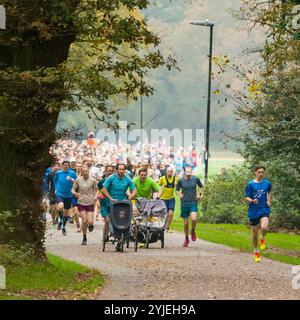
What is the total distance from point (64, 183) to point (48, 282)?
1246cm

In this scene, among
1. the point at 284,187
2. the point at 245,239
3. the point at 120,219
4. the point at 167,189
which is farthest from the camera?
the point at 284,187

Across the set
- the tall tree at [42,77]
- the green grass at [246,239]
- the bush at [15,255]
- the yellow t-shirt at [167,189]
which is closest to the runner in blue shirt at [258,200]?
the green grass at [246,239]

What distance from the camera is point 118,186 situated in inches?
931

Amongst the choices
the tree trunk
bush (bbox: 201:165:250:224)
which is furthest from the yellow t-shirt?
the tree trunk

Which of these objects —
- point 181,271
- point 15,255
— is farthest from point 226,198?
point 15,255

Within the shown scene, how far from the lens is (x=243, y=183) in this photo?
36.2 metres

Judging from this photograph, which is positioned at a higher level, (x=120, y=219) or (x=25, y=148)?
(x=25, y=148)

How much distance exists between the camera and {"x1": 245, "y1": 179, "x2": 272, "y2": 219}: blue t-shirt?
21.1m

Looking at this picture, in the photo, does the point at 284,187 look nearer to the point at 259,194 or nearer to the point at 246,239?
the point at 246,239

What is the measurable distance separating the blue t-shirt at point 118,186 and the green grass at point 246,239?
2955 mm

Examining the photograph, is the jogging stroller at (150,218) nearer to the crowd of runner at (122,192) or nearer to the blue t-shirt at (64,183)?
the crowd of runner at (122,192)
